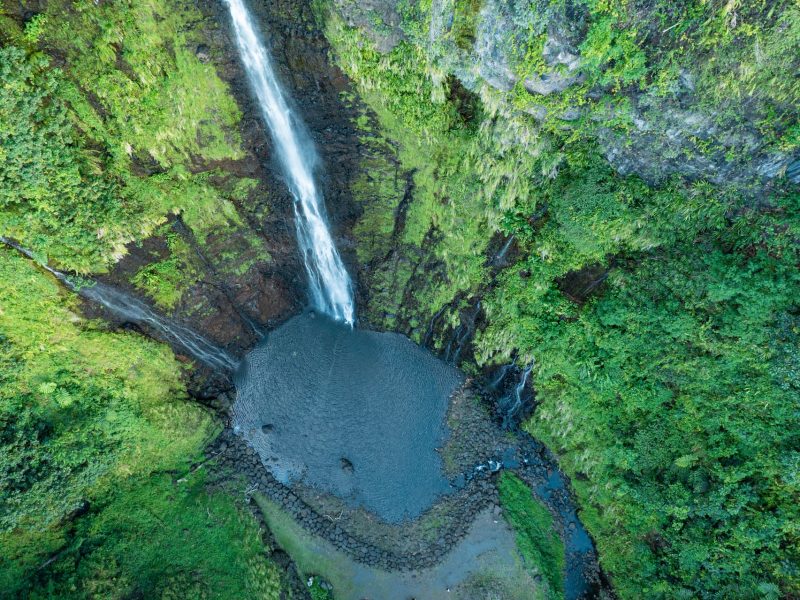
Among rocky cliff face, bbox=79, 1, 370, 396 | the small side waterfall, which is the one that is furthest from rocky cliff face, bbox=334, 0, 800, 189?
the small side waterfall

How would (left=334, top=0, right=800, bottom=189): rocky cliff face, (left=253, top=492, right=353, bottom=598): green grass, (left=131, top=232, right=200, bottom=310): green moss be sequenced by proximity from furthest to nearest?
(left=253, top=492, right=353, bottom=598): green grass < (left=131, top=232, right=200, bottom=310): green moss < (left=334, top=0, right=800, bottom=189): rocky cliff face

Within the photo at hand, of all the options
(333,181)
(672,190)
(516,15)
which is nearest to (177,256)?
(333,181)

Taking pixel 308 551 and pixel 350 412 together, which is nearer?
pixel 308 551

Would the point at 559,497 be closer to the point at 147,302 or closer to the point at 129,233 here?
the point at 147,302

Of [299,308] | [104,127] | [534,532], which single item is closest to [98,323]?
[104,127]

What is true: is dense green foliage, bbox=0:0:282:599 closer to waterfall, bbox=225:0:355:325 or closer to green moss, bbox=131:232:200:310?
green moss, bbox=131:232:200:310

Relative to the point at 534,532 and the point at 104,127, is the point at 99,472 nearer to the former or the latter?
the point at 104,127
